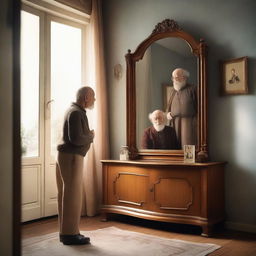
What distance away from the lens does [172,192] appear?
136 inches

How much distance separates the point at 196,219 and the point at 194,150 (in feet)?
2.14

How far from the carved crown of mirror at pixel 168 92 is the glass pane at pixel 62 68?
0.71 meters

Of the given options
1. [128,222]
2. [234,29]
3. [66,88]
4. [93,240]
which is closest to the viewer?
[93,240]

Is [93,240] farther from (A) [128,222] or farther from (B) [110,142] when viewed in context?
(B) [110,142]

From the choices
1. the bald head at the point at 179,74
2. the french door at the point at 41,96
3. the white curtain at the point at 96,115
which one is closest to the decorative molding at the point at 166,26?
the bald head at the point at 179,74

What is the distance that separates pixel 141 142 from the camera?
4074 millimetres

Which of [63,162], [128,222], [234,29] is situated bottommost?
[128,222]

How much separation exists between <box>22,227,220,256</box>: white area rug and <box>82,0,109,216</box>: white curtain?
3.28 feet

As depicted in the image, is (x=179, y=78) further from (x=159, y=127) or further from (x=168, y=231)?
(x=168, y=231)

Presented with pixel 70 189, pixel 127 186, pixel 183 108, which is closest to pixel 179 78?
pixel 183 108

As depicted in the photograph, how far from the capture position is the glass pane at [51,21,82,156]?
4211 millimetres

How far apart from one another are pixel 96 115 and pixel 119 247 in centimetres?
182

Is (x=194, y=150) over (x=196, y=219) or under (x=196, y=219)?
over

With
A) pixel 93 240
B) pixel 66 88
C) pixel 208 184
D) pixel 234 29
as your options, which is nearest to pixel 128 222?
pixel 93 240
